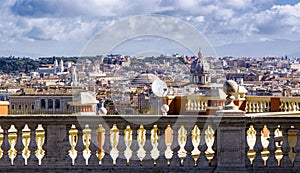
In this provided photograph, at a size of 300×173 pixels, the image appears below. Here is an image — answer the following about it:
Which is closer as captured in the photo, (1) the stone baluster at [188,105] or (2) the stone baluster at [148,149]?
(2) the stone baluster at [148,149]

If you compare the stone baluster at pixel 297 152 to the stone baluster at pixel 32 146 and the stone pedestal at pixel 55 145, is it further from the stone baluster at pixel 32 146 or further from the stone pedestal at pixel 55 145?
the stone baluster at pixel 32 146

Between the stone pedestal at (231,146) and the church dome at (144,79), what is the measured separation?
31.4ft

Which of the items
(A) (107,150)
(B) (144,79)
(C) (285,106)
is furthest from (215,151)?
(B) (144,79)

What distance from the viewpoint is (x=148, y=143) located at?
21.6 ft

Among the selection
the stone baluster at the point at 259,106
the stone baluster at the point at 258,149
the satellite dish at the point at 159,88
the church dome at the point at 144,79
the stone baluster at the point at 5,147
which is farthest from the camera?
the church dome at the point at 144,79

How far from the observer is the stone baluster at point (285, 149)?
21.8 ft

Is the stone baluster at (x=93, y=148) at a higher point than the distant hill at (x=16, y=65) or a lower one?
lower

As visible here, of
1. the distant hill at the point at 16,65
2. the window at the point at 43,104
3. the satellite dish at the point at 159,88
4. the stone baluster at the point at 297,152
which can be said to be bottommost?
the stone baluster at the point at 297,152

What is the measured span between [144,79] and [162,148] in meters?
10.7

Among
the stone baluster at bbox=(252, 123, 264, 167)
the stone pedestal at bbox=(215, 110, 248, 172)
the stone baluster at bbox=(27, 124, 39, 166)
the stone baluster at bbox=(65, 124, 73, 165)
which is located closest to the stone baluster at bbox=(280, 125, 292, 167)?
the stone baluster at bbox=(252, 123, 264, 167)

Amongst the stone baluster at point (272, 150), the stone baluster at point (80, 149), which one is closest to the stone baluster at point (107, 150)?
the stone baluster at point (80, 149)

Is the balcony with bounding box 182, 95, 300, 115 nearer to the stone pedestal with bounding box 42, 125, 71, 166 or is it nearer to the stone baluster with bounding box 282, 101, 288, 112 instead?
the stone baluster with bounding box 282, 101, 288, 112

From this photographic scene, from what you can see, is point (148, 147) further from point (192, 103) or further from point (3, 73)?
point (3, 73)

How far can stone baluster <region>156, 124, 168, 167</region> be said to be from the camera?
21.7 feet
